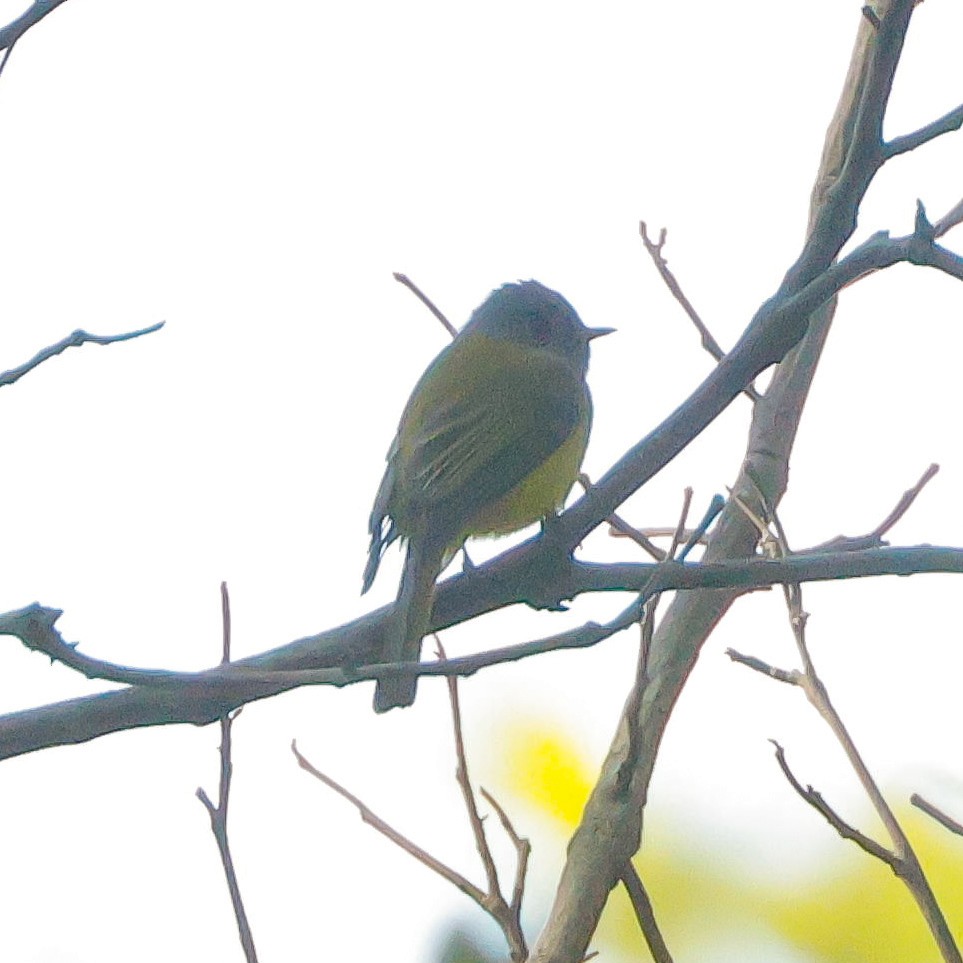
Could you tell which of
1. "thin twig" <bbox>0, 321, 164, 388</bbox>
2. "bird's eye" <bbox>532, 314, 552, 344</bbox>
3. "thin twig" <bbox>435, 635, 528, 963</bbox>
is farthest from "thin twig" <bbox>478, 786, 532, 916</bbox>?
"bird's eye" <bbox>532, 314, 552, 344</bbox>

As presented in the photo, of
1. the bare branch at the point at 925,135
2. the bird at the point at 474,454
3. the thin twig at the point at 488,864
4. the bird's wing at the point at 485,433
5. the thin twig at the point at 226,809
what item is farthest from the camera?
the bird's wing at the point at 485,433

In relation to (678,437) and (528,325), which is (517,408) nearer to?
(528,325)

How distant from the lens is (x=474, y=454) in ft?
15.0

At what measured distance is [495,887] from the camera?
2951 millimetres

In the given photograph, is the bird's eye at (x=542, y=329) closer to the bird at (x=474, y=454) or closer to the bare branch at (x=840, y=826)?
the bird at (x=474, y=454)

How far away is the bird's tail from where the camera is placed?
3.12m

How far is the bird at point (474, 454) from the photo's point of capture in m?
4.26

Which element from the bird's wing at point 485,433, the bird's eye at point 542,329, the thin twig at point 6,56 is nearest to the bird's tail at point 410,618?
the bird's wing at point 485,433

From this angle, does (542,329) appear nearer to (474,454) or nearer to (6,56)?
(474,454)

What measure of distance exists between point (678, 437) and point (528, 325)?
2903mm

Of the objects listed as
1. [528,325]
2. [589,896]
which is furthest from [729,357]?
[528,325]

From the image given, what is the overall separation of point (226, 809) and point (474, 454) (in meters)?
2.05

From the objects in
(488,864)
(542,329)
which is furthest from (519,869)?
(542,329)

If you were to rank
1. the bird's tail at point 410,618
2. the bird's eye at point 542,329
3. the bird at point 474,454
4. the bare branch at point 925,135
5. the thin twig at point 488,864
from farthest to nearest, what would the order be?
the bird's eye at point 542,329 → the bird at point 474,454 → the bird's tail at point 410,618 → the thin twig at point 488,864 → the bare branch at point 925,135
